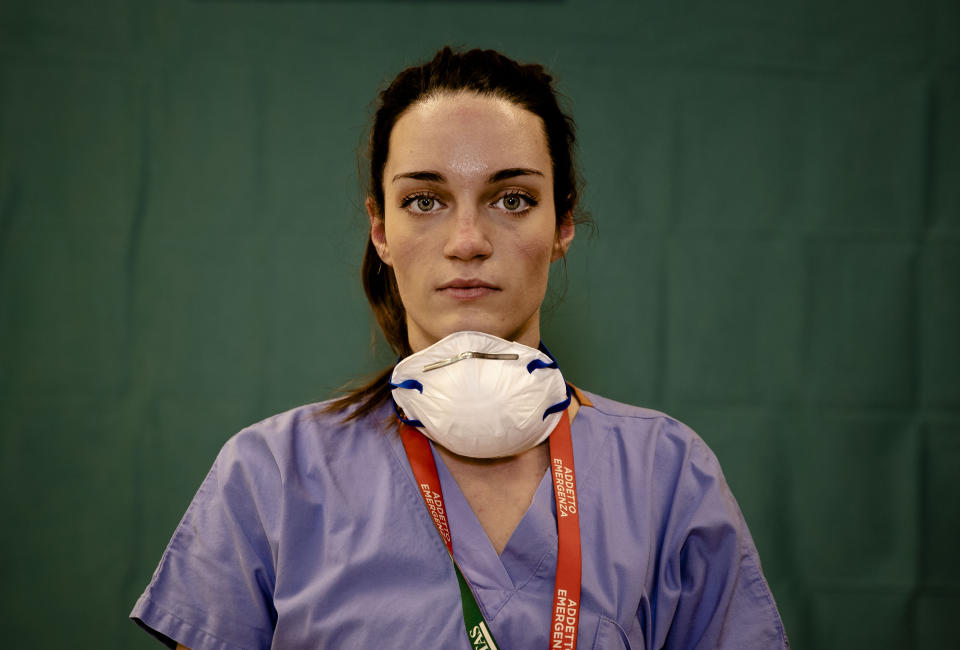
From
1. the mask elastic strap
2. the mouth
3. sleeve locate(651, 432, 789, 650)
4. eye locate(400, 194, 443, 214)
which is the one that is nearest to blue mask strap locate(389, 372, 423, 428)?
the mask elastic strap

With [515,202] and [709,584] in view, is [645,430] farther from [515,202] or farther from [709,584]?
[515,202]

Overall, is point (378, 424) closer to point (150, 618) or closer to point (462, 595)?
point (462, 595)

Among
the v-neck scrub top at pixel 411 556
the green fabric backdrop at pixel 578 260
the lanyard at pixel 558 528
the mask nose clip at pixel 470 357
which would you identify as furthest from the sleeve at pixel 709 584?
the green fabric backdrop at pixel 578 260

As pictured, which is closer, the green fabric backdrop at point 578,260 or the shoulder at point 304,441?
the shoulder at point 304,441

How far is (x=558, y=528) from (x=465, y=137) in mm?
578

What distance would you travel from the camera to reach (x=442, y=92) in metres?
1.12

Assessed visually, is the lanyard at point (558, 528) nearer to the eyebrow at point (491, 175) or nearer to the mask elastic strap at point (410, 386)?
the mask elastic strap at point (410, 386)

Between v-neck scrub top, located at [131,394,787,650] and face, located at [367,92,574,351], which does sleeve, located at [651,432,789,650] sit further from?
face, located at [367,92,574,351]

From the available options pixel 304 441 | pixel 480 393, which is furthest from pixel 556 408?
pixel 304 441

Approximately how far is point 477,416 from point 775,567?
1130 mm

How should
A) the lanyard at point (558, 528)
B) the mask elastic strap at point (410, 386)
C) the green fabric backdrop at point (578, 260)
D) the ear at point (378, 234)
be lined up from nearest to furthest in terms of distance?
the lanyard at point (558, 528), the mask elastic strap at point (410, 386), the ear at point (378, 234), the green fabric backdrop at point (578, 260)

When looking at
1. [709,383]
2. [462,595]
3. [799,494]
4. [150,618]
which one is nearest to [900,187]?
[709,383]

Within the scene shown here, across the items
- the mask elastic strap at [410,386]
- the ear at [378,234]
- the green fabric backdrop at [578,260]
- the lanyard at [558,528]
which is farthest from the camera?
the green fabric backdrop at [578,260]

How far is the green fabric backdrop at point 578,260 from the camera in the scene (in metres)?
1.71
